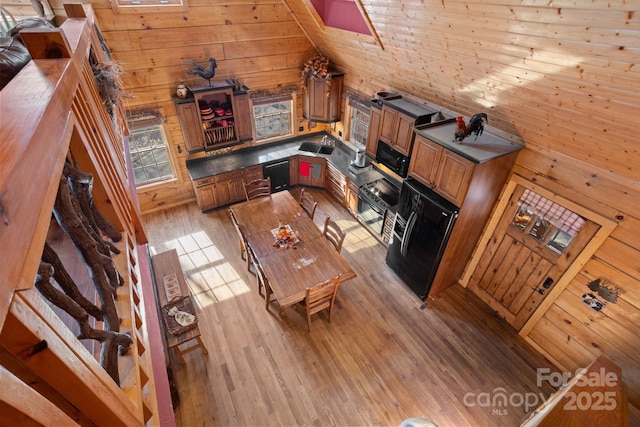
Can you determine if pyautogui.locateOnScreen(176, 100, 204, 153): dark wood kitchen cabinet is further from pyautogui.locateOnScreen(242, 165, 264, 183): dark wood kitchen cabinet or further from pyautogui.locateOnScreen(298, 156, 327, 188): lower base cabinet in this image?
pyautogui.locateOnScreen(298, 156, 327, 188): lower base cabinet

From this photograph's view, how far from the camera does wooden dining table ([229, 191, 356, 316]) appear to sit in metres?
3.65

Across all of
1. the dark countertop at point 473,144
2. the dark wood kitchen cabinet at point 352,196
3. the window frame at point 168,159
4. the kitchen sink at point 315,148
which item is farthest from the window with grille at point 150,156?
the dark countertop at point 473,144

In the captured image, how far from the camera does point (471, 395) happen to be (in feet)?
11.6

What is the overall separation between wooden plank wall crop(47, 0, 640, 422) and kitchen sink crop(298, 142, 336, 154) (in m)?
1.73

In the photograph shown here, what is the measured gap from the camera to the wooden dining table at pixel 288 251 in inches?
144

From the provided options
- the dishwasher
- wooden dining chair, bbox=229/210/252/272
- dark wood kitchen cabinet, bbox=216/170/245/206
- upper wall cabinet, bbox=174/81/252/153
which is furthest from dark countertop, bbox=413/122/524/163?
A: dark wood kitchen cabinet, bbox=216/170/245/206

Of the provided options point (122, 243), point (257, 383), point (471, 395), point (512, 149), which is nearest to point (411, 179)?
point (512, 149)

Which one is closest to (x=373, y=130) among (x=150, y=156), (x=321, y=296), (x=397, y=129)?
(x=397, y=129)

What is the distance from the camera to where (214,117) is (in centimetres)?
535

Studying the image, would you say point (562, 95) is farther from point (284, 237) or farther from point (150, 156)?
point (150, 156)

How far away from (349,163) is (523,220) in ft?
10.3

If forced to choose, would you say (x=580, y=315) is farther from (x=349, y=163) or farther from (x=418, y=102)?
(x=349, y=163)

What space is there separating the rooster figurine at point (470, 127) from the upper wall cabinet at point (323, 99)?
304 centimetres

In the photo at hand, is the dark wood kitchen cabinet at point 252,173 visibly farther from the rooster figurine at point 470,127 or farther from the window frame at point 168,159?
the rooster figurine at point 470,127
